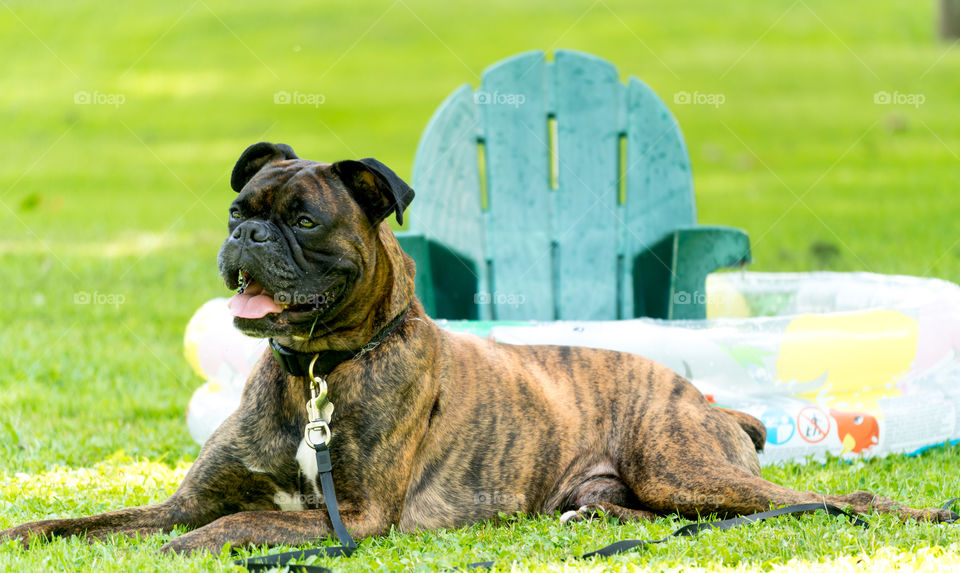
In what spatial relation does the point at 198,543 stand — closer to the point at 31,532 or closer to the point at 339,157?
the point at 31,532

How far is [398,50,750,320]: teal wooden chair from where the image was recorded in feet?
20.7

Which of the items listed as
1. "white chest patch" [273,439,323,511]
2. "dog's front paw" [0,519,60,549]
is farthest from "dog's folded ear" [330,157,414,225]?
"dog's front paw" [0,519,60,549]

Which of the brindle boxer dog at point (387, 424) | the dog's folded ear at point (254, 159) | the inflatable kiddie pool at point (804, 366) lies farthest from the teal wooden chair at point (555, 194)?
the dog's folded ear at point (254, 159)

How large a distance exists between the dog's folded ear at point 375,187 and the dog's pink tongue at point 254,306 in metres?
0.48

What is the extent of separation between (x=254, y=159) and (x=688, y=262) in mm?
3076

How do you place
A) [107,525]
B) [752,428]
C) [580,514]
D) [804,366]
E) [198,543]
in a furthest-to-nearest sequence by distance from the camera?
[804,366], [752,428], [580,514], [107,525], [198,543]

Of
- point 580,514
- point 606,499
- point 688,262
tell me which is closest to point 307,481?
point 580,514

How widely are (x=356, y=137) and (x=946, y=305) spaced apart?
1360 centimetres

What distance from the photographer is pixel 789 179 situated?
1367cm

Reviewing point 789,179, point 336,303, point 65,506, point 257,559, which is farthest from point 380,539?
point 789,179

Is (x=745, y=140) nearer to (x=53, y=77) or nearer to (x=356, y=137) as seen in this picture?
(x=356, y=137)

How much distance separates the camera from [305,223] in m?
3.38

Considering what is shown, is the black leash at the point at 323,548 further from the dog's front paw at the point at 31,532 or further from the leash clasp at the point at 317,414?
the dog's front paw at the point at 31,532

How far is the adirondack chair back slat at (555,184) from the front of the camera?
632 cm
